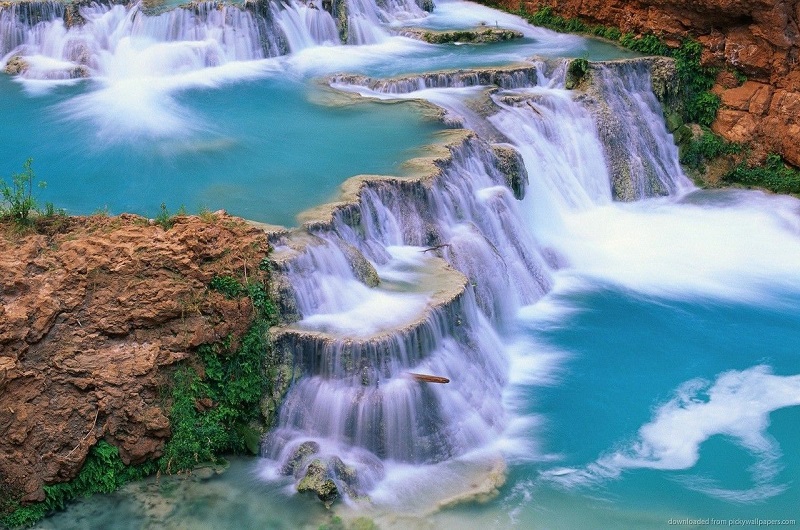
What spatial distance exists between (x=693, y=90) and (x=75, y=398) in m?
11.9

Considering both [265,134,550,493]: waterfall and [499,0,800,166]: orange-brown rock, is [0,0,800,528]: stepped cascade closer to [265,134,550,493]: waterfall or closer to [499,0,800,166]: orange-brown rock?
[265,134,550,493]: waterfall

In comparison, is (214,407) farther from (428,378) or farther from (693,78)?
(693,78)

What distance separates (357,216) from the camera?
1033 cm

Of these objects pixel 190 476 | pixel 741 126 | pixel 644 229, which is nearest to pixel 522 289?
pixel 644 229

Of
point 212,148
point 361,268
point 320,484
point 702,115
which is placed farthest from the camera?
point 702,115

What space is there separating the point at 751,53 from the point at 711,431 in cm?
852

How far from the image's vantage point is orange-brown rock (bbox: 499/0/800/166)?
49.8 ft

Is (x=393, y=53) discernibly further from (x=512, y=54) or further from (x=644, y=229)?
(x=644, y=229)

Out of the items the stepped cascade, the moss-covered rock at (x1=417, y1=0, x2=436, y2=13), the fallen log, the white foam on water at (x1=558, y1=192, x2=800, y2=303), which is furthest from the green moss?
the fallen log

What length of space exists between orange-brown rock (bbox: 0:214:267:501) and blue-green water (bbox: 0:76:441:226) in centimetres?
168

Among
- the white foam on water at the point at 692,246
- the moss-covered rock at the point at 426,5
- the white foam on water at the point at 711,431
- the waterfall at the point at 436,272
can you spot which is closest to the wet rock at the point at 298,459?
the waterfall at the point at 436,272

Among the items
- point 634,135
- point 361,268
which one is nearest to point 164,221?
point 361,268

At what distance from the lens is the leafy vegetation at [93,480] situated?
773 cm

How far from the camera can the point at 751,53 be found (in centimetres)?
1557
